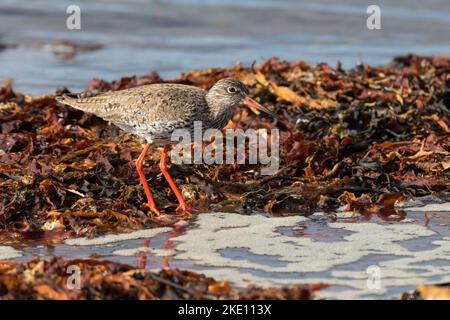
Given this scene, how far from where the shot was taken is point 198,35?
15.3m

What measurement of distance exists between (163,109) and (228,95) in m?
0.69

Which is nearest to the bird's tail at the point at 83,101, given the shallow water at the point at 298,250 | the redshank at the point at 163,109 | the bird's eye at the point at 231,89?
the redshank at the point at 163,109

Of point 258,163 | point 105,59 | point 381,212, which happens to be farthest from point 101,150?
point 105,59

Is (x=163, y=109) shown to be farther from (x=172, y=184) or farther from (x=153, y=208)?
(x=153, y=208)

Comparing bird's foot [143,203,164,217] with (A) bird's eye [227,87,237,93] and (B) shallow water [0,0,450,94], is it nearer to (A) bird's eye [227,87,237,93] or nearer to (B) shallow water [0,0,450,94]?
(A) bird's eye [227,87,237,93]

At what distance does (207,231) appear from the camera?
6.03 metres

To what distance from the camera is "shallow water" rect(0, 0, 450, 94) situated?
1239 cm

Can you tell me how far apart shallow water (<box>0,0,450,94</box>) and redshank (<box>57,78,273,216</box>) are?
3313 millimetres

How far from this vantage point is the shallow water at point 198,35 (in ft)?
40.7

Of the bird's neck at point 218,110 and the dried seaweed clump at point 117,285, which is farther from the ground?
the bird's neck at point 218,110

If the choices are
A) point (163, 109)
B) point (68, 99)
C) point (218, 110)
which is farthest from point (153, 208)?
point (68, 99)

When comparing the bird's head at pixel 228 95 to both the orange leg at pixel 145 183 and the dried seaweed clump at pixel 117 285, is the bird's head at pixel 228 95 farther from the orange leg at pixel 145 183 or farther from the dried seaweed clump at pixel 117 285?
the dried seaweed clump at pixel 117 285

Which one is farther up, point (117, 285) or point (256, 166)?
point (256, 166)

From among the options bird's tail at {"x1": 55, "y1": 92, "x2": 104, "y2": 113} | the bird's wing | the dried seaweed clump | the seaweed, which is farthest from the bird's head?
the dried seaweed clump
